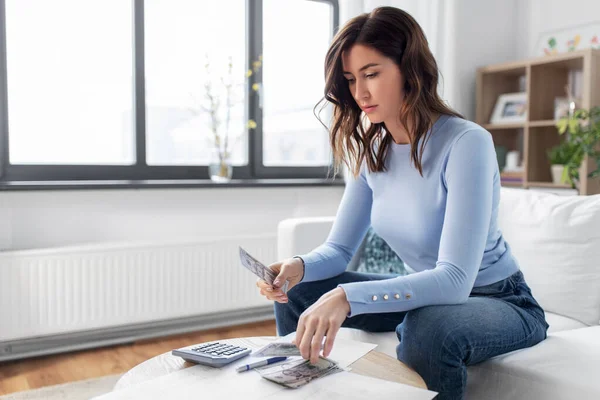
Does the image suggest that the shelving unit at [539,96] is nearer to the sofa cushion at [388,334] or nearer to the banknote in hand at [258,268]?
the sofa cushion at [388,334]

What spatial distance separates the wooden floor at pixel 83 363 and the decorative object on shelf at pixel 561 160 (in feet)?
5.43

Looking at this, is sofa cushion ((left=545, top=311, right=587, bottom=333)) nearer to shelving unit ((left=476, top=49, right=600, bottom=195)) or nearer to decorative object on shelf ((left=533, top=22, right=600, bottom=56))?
shelving unit ((left=476, top=49, right=600, bottom=195))

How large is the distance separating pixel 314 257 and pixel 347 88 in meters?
0.41

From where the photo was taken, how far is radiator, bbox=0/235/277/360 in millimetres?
2271

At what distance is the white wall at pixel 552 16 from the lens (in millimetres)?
3205

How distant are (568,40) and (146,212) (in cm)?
244

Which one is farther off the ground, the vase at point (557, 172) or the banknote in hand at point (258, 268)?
the vase at point (557, 172)

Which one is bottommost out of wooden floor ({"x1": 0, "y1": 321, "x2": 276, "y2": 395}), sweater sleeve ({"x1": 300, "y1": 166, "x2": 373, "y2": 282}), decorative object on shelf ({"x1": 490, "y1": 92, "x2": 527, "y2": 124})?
wooden floor ({"x1": 0, "y1": 321, "x2": 276, "y2": 395})

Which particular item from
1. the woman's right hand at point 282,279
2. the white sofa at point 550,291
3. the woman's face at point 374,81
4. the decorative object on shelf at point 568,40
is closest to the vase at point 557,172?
the decorative object on shelf at point 568,40

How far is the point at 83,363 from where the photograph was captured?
7.62 ft

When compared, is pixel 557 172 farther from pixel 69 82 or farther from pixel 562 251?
pixel 69 82

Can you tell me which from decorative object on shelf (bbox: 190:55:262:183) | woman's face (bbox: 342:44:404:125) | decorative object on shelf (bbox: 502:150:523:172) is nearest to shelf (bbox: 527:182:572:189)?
decorative object on shelf (bbox: 502:150:523:172)

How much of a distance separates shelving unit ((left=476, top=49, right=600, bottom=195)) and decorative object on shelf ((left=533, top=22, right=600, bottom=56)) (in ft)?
0.41

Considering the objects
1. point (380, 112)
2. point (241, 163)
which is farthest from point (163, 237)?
point (380, 112)
